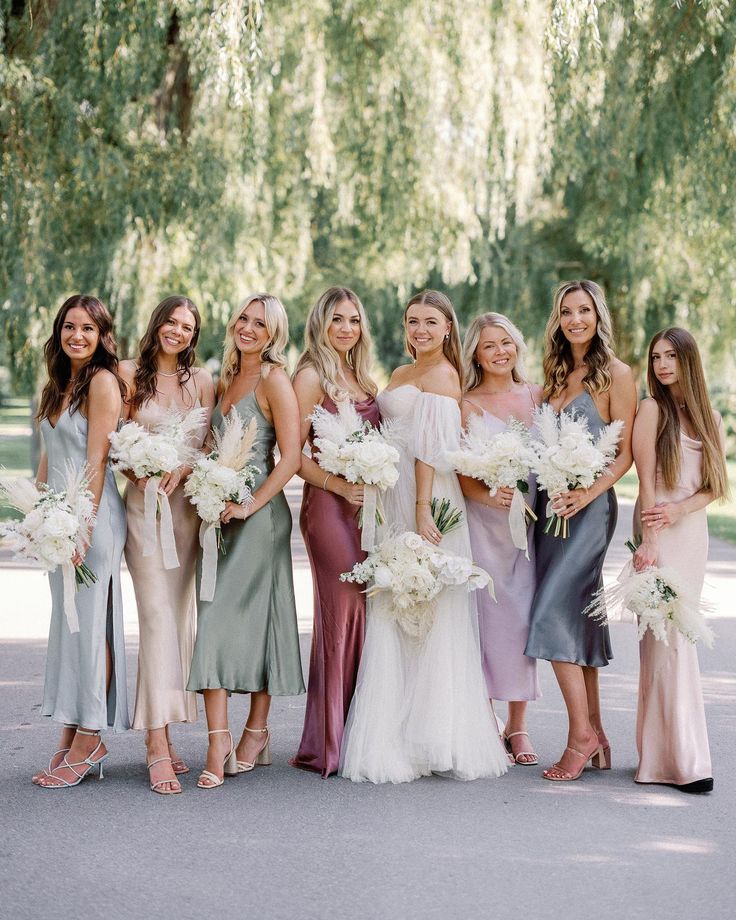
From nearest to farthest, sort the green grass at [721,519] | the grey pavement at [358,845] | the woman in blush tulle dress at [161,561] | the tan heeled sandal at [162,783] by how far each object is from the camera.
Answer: the grey pavement at [358,845] → the tan heeled sandal at [162,783] → the woman in blush tulle dress at [161,561] → the green grass at [721,519]

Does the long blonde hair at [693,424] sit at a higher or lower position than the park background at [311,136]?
lower

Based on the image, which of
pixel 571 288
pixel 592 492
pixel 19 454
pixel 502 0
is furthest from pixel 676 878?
pixel 19 454

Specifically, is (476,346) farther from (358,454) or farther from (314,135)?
(314,135)

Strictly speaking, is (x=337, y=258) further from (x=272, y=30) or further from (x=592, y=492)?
(x=592, y=492)

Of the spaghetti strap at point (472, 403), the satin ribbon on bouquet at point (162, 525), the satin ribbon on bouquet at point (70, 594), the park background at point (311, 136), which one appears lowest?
the satin ribbon on bouquet at point (70, 594)

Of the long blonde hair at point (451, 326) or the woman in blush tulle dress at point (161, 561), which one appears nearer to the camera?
the woman in blush tulle dress at point (161, 561)

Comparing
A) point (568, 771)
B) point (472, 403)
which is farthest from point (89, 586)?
point (568, 771)

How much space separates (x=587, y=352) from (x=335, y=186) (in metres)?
10.3

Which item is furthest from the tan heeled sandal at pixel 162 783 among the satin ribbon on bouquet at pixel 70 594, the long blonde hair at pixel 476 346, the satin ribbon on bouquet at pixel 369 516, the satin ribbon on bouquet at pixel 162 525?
the long blonde hair at pixel 476 346

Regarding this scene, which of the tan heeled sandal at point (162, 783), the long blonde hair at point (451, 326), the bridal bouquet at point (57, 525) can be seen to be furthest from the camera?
the long blonde hair at point (451, 326)

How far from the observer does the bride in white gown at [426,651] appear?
539 cm

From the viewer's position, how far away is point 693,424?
218 inches

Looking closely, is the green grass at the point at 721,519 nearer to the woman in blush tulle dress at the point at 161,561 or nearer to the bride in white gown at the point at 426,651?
the bride in white gown at the point at 426,651

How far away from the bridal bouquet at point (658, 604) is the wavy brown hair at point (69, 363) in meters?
2.42
